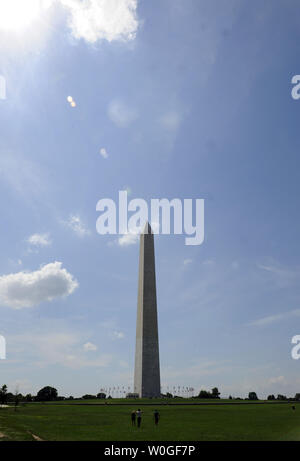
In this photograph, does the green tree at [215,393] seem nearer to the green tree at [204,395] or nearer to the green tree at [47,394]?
the green tree at [204,395]

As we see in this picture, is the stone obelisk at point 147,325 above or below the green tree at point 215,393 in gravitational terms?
above

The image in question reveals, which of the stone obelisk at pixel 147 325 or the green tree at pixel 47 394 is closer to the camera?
the stone obelisk at pixel 147 325

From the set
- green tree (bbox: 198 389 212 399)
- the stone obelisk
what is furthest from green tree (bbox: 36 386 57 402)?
green tree (bbox: 198 389 212 399)

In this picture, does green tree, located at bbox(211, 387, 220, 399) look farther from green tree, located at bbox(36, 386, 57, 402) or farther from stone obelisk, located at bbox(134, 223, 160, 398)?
green tree, located at bbox(36, 386, 57, 402)

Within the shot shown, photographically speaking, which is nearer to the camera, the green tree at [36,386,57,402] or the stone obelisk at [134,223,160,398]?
the stone obelisk at [134,223,160,398]

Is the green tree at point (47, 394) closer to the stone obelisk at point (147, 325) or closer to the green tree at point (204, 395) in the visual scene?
the stone obelisk at point (147, 325)

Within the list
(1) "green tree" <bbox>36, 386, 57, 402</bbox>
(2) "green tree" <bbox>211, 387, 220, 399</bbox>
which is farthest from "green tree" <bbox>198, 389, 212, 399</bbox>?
(1) "green tree" <bbox>36, 386, 57, 402</bbox>

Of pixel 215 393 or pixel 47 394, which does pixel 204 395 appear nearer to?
pixel 215 393

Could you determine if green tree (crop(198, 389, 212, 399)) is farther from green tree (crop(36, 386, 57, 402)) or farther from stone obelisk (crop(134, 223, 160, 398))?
green tree (crop(36, 386, 57, 402))

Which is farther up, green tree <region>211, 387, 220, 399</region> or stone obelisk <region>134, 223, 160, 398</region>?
stone obelisk <region>134, 223, 160, 398</region>

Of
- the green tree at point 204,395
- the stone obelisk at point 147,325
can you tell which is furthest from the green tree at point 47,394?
the green tree at point 204,395
